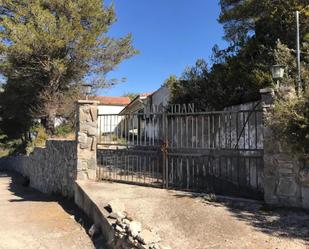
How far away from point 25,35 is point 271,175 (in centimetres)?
1519

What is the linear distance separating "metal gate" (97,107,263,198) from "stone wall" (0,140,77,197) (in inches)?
42.4

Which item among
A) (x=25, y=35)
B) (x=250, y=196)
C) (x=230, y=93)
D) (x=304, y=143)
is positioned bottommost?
(x=250, y=196)

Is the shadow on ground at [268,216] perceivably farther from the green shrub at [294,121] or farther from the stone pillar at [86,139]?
the stone pillar at [86,139]

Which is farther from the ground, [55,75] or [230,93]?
[55,75]

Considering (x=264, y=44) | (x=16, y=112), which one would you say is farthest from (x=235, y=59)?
(x=16, y=112)

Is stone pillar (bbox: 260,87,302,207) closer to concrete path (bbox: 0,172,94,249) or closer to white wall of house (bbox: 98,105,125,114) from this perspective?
concrete path (bbox: 0,172,94,249)

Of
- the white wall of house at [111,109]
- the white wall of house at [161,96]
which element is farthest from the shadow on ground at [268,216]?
the white wall of house at [111,109]

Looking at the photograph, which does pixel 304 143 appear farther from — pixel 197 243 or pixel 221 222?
pixel 197 243

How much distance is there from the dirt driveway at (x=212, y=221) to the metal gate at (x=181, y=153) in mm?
773

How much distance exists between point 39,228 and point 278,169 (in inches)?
209

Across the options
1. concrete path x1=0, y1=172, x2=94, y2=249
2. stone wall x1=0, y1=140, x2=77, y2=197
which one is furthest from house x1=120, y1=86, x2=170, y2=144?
concrete path x1=0, y1=172, x2=94, y2=249

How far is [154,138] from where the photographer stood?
10617 millimetres

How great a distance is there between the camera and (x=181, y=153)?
9688mm

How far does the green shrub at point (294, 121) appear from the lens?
6.55 m
